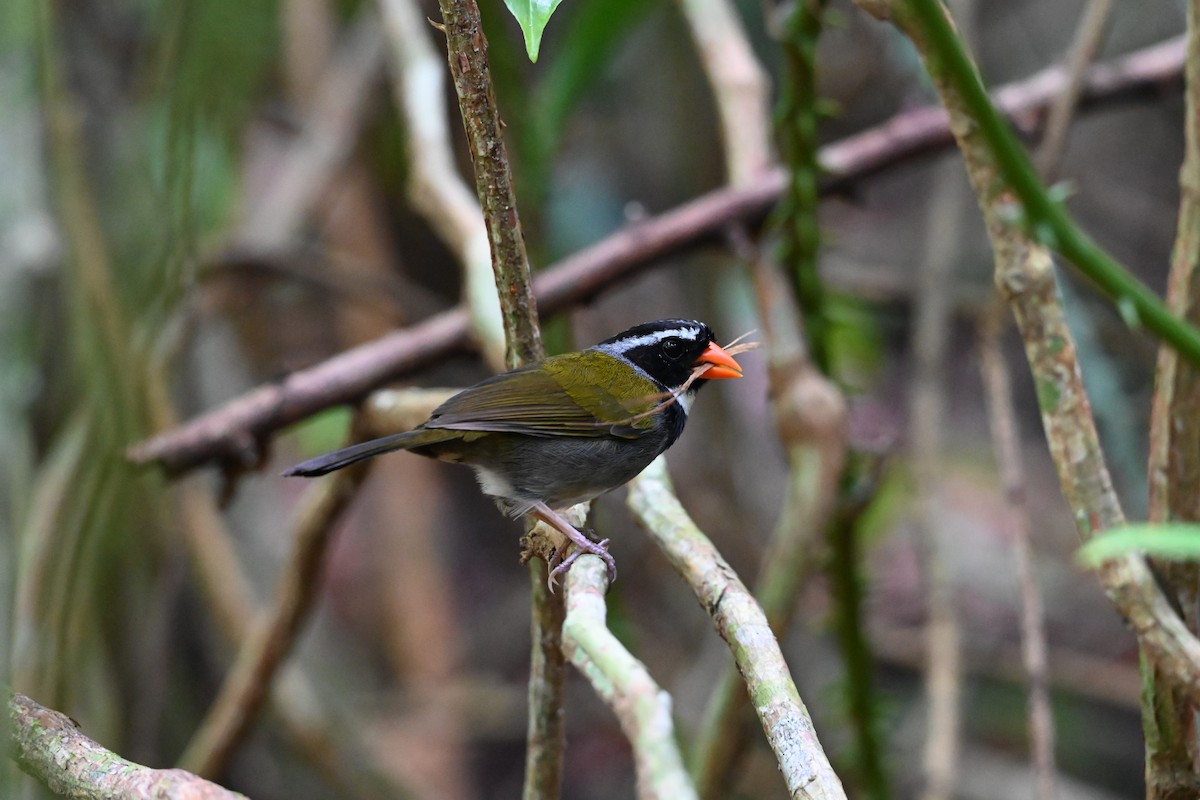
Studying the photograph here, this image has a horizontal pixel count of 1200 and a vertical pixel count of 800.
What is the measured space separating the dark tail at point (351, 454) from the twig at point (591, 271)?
0.73m

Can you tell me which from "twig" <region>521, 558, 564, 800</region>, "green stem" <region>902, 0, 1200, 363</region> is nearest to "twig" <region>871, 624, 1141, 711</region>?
"twig" <region>521, 558, 564, 800</region>

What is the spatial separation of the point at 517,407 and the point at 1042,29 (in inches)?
176

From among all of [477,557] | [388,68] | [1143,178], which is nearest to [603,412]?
[388,68]

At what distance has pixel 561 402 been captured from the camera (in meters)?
2.51

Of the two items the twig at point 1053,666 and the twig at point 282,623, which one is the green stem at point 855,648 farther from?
the twig at point 1053,666

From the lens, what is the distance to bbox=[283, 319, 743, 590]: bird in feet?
A: 7.58

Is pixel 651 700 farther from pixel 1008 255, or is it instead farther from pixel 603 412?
pixel 603 412

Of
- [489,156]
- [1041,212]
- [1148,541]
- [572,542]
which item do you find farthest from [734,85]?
[1148,541]

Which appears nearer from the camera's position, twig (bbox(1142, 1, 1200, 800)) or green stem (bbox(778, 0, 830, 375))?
twig (bbox(1142, 1, 1200, 800))

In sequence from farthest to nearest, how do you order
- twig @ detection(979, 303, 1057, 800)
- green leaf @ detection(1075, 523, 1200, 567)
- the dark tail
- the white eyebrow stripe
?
1. the white eyebrow stripe
2. twig @ detection(979, 303, 1057, 800)
3. the dark tail
4. green leaf @ detection(1075, 523, 1200, 567)

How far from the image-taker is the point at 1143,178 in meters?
5.63

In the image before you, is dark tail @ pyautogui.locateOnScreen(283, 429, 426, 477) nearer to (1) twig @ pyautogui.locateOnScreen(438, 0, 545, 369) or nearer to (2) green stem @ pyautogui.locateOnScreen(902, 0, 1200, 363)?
(1) twig @ pyautogui.locateOnScreen(438, 0, 545, 369)

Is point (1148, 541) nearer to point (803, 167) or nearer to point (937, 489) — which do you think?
point (803, 167)

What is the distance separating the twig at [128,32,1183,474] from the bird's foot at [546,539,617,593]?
1.07m
